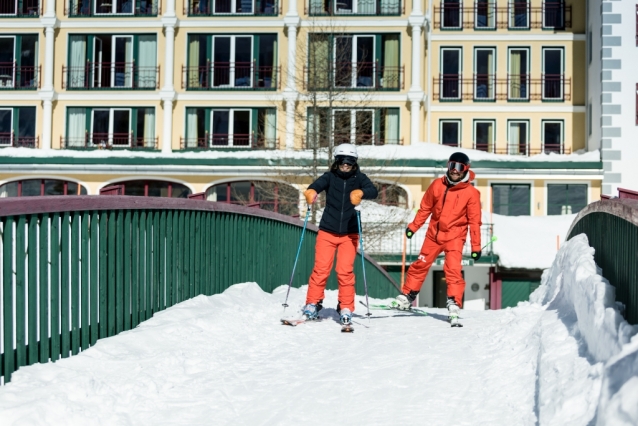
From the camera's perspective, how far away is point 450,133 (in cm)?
4028

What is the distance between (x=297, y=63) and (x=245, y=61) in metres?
2.48

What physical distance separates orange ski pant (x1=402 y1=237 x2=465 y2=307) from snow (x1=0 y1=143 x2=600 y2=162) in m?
23.5

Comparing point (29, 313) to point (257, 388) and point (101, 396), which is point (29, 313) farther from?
point (257, 388)

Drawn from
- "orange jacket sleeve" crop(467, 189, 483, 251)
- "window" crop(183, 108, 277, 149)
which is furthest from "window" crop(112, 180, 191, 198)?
"orange jacket sleeve" crop(467, 189, 483, 251)

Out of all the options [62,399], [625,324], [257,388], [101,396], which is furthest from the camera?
[257,388]

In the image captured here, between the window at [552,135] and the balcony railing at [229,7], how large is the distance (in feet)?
44.0

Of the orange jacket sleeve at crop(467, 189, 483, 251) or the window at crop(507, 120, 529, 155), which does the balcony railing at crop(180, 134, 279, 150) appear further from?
the orange jacket sleeve at crop(467, 189, 483, 251)

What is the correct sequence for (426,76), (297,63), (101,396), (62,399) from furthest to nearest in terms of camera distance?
(426,76) < (297,63) < (101,396) < (62,399)

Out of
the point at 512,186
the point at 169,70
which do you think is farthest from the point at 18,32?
the point at 512,186

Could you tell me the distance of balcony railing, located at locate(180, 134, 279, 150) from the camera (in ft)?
121

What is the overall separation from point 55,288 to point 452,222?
5315 mm

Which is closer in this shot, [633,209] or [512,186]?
[633,209]

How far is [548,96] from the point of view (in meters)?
40.2

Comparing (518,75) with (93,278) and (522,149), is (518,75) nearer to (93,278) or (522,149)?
(522,149)
